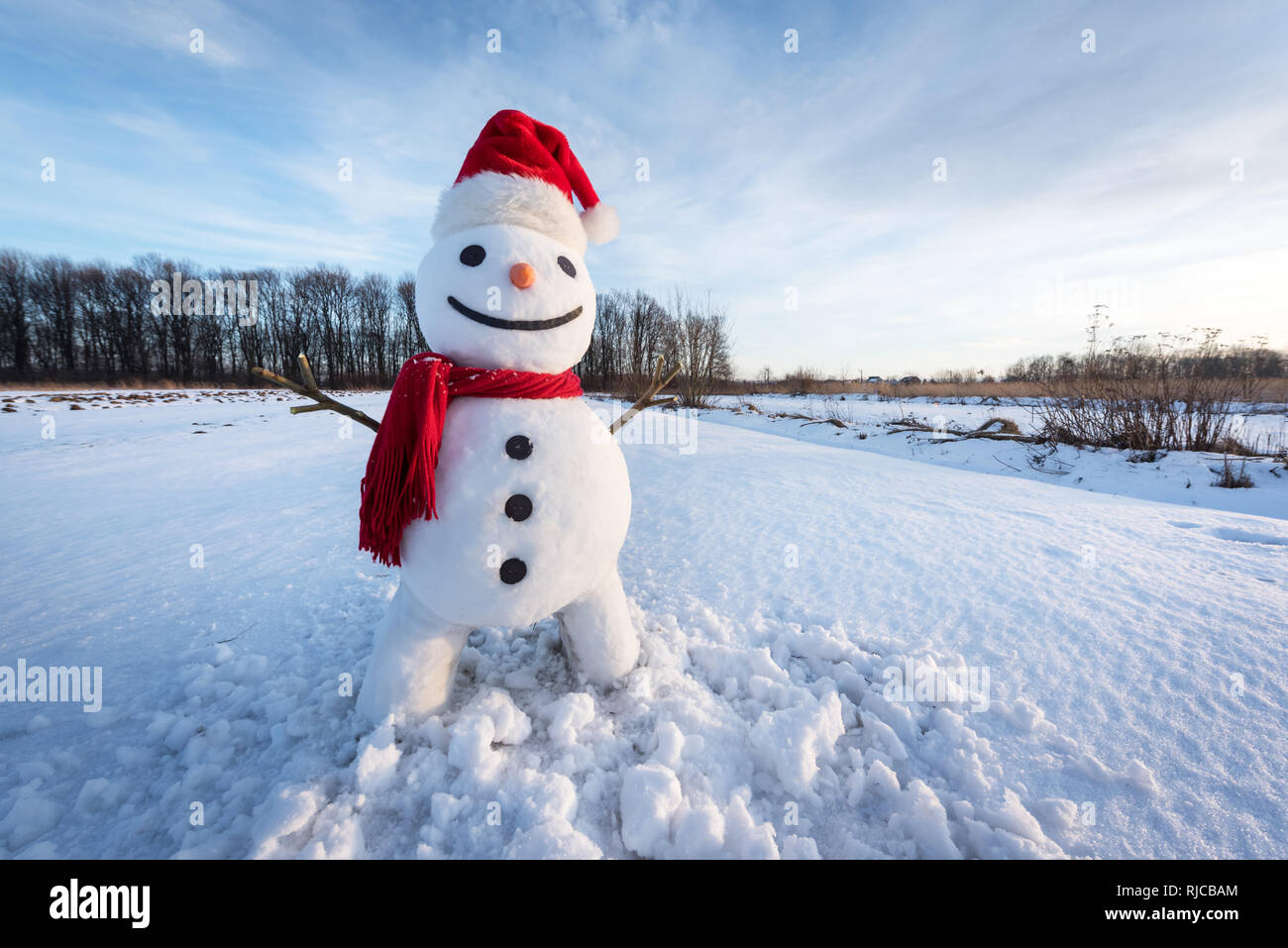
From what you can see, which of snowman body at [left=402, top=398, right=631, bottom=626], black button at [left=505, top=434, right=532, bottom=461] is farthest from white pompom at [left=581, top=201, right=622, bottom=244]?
black button at [left=505, top=434, right=532, bottom=461]

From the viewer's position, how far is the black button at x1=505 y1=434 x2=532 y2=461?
121 centimetres

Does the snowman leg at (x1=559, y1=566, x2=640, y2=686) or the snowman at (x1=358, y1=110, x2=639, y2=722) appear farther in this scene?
the snowman leg at (x1=559, y1=566, x2=640, y2=686)

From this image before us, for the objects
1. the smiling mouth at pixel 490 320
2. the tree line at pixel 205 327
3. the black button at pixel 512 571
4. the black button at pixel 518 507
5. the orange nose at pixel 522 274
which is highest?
the tree line at pixel 205 327

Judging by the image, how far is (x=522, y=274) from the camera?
1.22 metres

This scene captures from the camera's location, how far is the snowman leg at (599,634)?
1447 millimetres

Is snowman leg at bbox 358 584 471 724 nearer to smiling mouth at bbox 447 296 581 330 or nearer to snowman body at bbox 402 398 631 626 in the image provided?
snowman body at bbox 402 398 631 626

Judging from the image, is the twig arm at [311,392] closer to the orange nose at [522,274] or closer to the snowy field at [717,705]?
the orange nose at [522,274]

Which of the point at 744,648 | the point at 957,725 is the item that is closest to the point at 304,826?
the point at 744,648

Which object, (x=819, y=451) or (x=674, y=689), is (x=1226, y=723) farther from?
(x=819, y=451)

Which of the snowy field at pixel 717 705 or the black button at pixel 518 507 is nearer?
the snowy field at pixel 717 705

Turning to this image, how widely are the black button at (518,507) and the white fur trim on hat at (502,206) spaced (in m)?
0.78

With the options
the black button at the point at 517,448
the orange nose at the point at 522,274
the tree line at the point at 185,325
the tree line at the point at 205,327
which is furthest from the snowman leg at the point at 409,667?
the tree line at the point at 185,325
